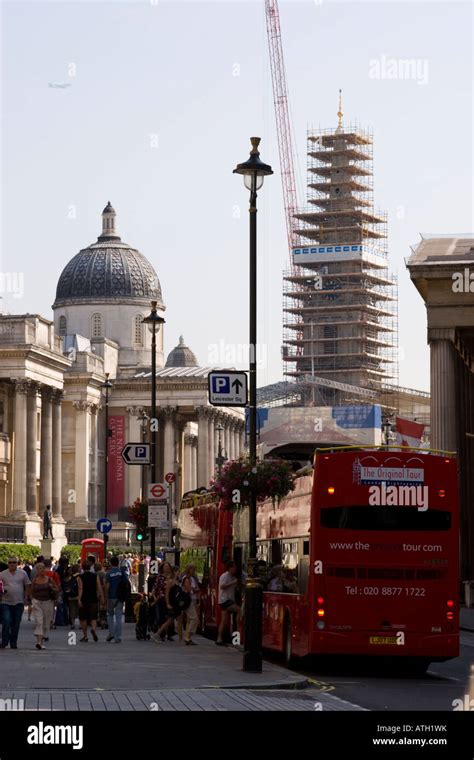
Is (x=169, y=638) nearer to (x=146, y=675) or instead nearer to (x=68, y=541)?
(x=146, y=675)

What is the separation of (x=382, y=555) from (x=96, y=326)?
133886 mm

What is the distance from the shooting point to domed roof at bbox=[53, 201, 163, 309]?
160000 mm

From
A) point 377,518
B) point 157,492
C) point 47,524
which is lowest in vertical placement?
point 377,518

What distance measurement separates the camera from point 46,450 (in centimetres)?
12200

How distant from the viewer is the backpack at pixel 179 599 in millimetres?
36625

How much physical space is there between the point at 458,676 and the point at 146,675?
6.24 meters

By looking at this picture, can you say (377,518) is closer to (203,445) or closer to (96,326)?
(203,445)

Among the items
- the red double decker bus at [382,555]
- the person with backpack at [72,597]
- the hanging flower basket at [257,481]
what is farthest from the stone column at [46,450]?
the red double decker bus at [382,555]

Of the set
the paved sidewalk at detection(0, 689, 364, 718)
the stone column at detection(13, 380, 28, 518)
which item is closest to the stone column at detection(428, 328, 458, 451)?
the paved sidewalk at detection(0, 689, 364, 718)

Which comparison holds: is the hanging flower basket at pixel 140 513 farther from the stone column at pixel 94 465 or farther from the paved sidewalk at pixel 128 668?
the stone column at pixel 94 465

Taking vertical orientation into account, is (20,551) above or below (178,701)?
above

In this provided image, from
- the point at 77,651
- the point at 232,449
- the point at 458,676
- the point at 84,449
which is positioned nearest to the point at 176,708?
the point at 458,676

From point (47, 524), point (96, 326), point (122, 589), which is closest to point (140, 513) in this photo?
point (122, 589)

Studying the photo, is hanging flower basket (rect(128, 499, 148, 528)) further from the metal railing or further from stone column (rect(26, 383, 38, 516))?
stone column (rect(26, 383, 38, 516))
